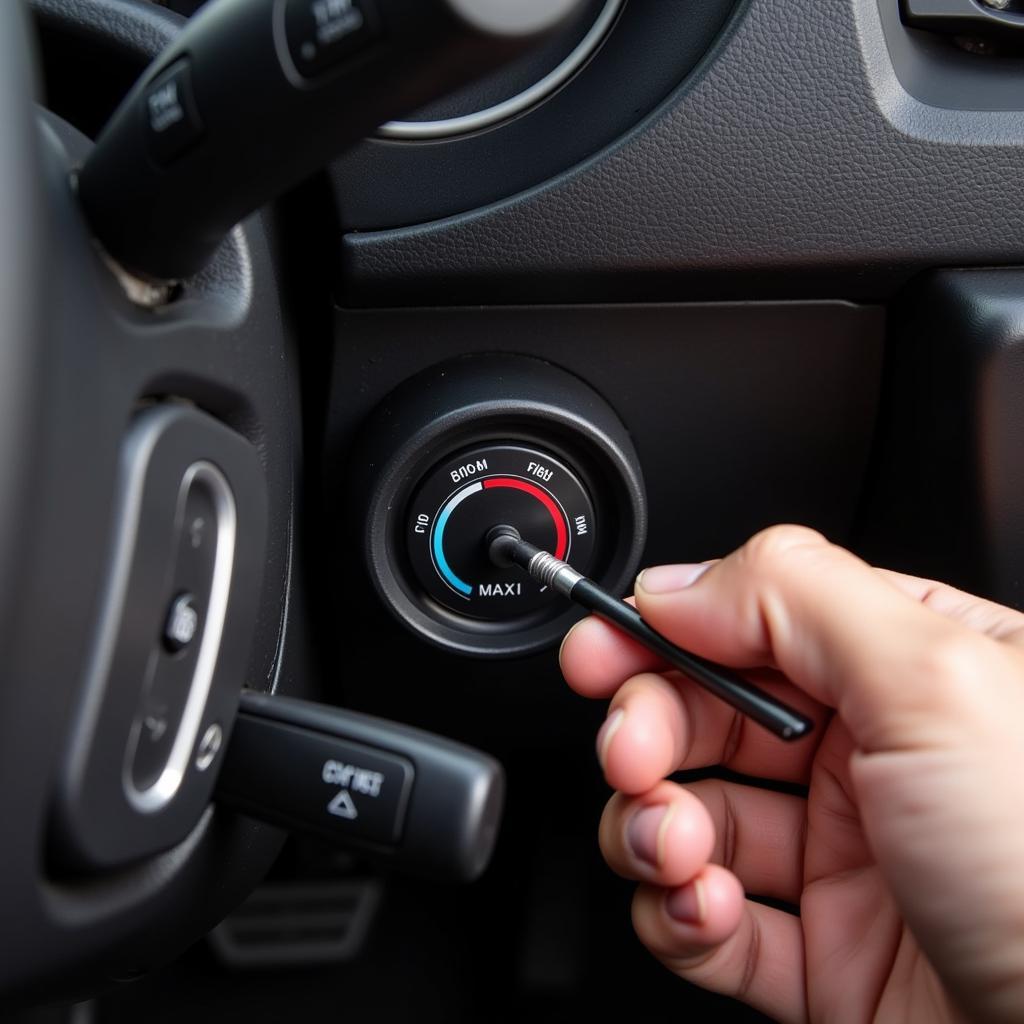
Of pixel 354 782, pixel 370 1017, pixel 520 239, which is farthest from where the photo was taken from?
pixel 370 1017

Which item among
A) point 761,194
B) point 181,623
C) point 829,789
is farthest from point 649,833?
point 761,194

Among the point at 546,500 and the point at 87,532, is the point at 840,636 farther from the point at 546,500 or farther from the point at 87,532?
the point at 87,532

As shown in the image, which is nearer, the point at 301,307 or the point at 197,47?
the point at 197,47

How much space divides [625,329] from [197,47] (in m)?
0.38

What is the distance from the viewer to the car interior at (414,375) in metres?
0.37

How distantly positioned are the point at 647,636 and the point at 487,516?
0.18 meters

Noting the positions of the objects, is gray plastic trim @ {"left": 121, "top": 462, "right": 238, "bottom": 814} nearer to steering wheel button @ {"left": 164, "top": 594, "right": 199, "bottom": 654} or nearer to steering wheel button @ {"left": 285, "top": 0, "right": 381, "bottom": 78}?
steering wheel button @ {"left": 164, "top": 594, "right": 199, "bottom": 654}

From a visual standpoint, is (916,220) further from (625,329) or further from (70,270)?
(70,270)

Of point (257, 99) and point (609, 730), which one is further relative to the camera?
point (609, 730)

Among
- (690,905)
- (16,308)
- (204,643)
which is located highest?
(16,308)

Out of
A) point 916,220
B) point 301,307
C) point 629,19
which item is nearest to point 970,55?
point 916,220

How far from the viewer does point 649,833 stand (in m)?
0.57

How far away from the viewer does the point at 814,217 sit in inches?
A: 25.5

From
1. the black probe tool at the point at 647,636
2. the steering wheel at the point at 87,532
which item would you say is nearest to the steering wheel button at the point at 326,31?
the steering wheel at the point at 87,532
